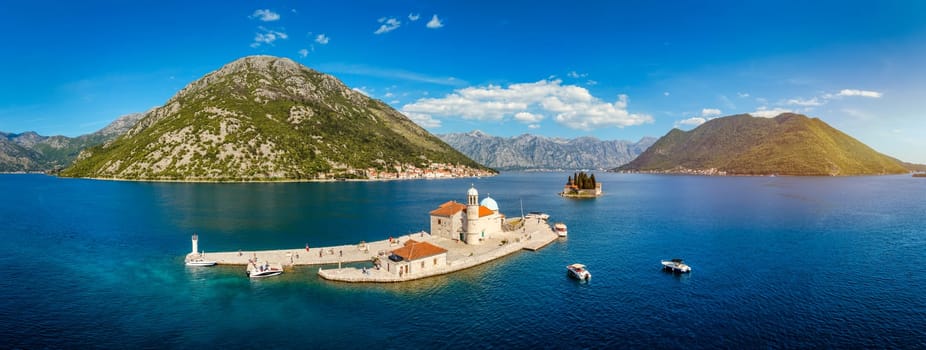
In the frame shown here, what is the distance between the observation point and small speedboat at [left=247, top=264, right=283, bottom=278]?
58600mm

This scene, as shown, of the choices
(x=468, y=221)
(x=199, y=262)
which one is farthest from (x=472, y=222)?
(x=199, y=262)

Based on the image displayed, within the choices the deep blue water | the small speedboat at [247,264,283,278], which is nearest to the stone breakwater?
the deep blue water

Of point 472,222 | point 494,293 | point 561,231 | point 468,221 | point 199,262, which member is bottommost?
point 494,293

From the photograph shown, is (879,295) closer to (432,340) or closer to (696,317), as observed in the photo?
(696,317)

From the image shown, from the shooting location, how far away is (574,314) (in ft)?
154

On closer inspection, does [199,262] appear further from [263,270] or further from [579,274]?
[579,274]

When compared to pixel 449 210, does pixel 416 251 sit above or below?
below

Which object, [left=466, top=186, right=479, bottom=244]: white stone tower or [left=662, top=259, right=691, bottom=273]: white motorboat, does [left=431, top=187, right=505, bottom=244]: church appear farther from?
[left=662, top=259, right=691, bottom=273]: white motorboat

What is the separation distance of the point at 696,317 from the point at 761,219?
89.7m

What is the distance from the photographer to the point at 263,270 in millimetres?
59094

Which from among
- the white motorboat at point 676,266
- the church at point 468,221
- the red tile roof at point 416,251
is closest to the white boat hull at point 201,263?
the red tile roof at point 416,251

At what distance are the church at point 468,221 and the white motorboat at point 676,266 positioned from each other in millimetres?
31316

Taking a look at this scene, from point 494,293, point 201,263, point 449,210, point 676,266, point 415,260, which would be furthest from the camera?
point 449,210

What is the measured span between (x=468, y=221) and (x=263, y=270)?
113ft
